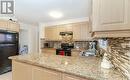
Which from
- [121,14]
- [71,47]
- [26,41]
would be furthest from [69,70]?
[26,41]

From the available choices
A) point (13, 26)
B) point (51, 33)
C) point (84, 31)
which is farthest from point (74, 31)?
point (13, 26)

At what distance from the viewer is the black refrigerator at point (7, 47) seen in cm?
390

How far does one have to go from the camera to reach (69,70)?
131 cm

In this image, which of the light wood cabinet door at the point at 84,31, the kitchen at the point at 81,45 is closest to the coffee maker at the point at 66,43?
the kitchen at the point at 81,45

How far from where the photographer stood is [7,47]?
13.4 ft

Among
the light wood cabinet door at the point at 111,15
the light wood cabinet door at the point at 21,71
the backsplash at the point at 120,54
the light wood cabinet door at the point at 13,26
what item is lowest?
the light wood cabinet door at the point at 21,71

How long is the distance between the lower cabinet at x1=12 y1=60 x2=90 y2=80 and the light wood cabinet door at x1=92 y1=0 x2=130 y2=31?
59 centimetres

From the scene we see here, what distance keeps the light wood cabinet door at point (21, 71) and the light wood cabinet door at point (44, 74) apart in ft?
0.48

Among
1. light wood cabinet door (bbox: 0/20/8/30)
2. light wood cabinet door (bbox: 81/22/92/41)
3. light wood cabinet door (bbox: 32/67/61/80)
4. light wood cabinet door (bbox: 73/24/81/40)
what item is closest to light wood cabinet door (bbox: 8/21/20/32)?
light wood cabinet door (bbox: 0/20/8/30)

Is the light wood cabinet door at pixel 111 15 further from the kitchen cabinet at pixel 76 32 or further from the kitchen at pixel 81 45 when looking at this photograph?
the kitchen cabinet at pixel 76 32

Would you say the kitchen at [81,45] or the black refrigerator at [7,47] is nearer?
the kitchen at [81,45]

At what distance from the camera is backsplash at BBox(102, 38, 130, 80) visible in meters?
1.01

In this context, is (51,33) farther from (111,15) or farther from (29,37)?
(111,15)

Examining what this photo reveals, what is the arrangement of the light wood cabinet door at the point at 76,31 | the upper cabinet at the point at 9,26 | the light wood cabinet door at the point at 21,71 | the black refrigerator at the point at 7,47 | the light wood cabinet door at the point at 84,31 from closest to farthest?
the light wood cabinet door at the point at 21,71
the black refrigerator at the point at 7,47
the upper cabinet at the point at 9,26
the light wood cabinet door at the point at 84,31
the light wood cabinet door at the point at 76,31
